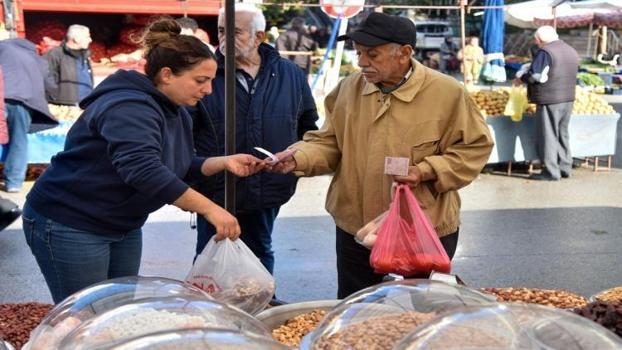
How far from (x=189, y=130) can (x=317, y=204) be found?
16.6ft

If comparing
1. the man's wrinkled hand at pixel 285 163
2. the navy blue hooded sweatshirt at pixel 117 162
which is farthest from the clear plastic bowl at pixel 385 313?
the man's wrinkled hand at pixel 285 163

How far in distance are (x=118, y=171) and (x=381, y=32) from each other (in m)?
1.11

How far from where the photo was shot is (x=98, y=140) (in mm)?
2557

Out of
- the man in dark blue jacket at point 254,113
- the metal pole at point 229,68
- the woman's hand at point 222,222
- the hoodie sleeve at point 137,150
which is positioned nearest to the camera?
the hoodie sleeve at point 137,150

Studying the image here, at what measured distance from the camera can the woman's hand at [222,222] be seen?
2.52 metres

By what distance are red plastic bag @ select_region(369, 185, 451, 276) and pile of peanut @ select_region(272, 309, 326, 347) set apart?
0.30 m

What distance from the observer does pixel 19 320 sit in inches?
112

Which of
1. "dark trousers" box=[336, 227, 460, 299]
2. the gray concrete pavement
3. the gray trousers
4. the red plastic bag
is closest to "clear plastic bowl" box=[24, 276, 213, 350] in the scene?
the red plastic bag

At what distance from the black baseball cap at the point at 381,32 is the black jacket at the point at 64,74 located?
6.48 m

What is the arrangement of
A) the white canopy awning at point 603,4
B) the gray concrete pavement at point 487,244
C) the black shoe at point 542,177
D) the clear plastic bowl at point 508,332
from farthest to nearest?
the white canopy awning at point 603,4
the black shoe at point 542,177
the gray concrete pavement at point 487,244
the clear plastic bowl at point 508,332

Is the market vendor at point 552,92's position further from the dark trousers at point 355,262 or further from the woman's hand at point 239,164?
the woman's hand at point 239,164

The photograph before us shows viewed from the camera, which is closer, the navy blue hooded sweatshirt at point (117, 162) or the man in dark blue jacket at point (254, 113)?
the navy blue hooded sweatshirt at point (117, 162)

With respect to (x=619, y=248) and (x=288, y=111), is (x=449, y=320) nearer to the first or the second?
(x=288, y=111)

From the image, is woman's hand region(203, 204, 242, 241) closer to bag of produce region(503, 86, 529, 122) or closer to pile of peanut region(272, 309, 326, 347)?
pile of peanut region(272, 309, 326, 347)
